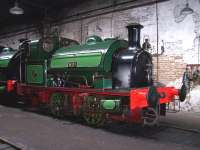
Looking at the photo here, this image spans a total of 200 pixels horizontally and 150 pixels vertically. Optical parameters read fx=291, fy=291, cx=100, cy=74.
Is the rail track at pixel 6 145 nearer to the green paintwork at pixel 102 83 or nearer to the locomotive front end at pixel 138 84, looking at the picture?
the locomotive front end at pixel 138 84

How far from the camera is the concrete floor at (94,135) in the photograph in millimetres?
5590

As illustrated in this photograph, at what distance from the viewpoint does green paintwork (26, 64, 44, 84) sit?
934 cm

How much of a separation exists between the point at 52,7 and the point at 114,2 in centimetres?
463

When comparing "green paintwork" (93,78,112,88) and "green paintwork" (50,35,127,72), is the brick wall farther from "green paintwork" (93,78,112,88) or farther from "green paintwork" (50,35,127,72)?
"green paintwork" (93,78,112,88)

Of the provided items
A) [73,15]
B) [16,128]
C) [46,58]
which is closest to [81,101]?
[16,128]

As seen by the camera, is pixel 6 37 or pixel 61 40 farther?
pixel 6 37

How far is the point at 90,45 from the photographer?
8.03 metres

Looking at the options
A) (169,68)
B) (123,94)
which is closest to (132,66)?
(123,94)

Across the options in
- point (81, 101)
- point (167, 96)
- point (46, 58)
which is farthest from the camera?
point (46, 58)

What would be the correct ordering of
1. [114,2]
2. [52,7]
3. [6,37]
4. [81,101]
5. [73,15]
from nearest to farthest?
[81,101] < [114,2] < [73,15] < [52,7] < [6,37]

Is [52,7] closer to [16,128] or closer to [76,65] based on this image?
[76,65]

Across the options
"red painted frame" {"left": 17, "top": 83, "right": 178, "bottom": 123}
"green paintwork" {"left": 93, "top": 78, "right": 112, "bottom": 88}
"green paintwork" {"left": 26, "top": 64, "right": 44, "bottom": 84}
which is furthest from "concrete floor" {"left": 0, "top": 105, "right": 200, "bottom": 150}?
"green paintwork" {"left": 26, "top": 64, "right": 44, "bottom": 84}

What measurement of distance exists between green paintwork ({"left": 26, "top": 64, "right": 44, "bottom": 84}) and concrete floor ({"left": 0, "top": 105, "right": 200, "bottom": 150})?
5.13 ft

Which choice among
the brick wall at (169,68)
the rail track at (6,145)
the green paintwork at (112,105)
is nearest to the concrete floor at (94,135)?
the rail track at (6,145)
